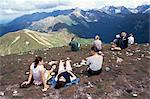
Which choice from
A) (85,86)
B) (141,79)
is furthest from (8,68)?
(141,79)

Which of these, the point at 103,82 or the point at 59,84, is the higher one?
the point at 59,84

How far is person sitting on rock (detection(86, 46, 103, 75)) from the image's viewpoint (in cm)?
2092

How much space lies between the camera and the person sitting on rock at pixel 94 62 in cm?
2092

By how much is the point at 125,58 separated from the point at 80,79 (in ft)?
21.3

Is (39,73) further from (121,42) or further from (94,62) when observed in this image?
(121,42)

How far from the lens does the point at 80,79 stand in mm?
21016

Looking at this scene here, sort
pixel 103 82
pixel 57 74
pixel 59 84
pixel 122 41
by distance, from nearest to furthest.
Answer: pixel 59 84 < pixel 103 82 < pixel 57 74 < pixel 122 41

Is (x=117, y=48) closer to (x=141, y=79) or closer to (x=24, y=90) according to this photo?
(x=141, y=79)

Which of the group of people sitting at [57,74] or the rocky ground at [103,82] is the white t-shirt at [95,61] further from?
the rocky ground at [103,82]

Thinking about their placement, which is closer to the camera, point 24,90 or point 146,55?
point 24,90

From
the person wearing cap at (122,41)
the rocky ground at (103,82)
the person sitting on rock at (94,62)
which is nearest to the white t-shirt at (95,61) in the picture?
the person sitting on rock at (94,62)

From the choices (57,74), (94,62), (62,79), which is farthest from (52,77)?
(94,62)

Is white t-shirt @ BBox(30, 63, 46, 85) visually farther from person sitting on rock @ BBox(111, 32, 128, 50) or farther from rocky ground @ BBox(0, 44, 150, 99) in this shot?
person sitting on rock @ BBox(111, 32, 128, 50)

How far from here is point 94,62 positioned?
21.1 metres
